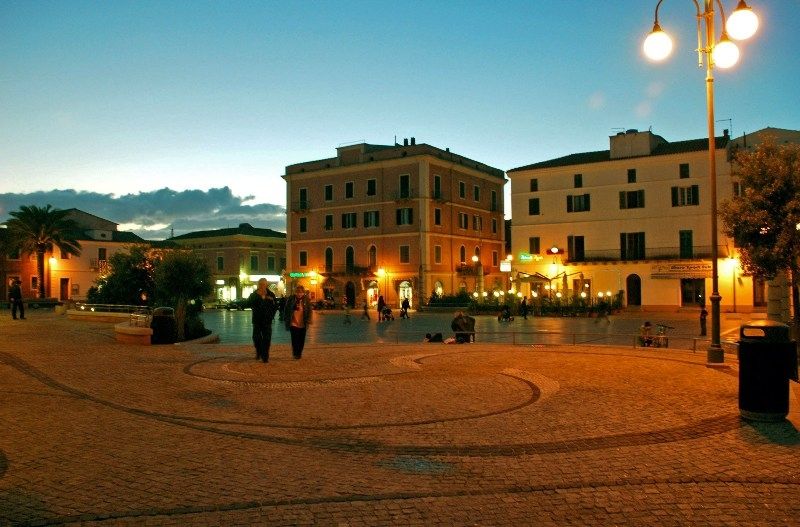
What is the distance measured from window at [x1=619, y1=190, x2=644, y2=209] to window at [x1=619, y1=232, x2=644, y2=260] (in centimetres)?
199

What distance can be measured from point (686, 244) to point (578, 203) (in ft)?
27.3

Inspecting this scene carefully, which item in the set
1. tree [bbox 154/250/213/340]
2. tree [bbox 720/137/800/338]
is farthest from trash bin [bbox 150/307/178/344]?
tree [bbox 720/137/800/338]

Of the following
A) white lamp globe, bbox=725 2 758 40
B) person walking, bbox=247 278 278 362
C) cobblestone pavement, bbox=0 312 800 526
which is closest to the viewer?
cobblestone pavement, bbox=0 312 800 526

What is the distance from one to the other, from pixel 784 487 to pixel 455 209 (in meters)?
55.9

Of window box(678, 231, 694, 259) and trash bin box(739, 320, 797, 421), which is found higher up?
window box(678, 231, 694, 259)

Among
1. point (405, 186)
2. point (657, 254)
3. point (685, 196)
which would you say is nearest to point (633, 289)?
point (657, 254)

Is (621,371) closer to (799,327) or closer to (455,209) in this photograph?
(799,327)

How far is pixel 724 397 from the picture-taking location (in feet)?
29.0

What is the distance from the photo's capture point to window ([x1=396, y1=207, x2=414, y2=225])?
5725 centimetres

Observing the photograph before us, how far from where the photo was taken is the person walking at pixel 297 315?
12875mm

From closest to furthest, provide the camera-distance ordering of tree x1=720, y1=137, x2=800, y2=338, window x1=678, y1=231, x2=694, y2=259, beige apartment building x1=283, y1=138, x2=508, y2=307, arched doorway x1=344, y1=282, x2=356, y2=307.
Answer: tree x1=720, y1=137, x2=800, y2=338
window x1=678, y1=231, x2=694, y2=259
beige apartment building x1=283, y1=138, x2=508, y2=307
arched doorway x1=344, y1=282, x2=356, y2=307

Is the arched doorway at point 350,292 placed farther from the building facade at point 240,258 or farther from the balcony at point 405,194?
the building facade at point 240,258

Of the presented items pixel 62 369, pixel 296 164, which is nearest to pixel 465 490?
pixel 62 369

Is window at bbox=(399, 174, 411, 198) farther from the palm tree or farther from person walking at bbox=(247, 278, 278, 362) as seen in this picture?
person walking at bbox=(247, 278, 278, 362)
